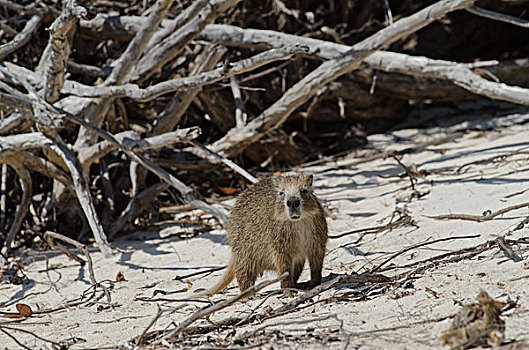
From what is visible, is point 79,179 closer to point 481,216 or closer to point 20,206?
point 20,206

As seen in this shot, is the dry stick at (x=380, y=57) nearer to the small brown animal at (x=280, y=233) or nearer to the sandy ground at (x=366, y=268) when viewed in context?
the sandy ground at (x=366, y=268)

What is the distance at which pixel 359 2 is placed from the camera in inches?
285

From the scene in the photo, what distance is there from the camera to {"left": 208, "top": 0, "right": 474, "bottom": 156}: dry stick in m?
4.99

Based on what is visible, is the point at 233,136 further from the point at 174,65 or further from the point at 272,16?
the point at 272,16

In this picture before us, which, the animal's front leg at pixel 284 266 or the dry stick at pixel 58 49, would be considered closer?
the animal's front leg at pixel 284 266

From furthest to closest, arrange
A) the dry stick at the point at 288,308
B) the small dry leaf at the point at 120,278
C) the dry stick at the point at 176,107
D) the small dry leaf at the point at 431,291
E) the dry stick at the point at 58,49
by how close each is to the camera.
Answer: the dry stick at the point at 176,107 < the small dry leaf at the point at 120,278 < the dry stick at the point at 58,49 < the dry stick at the point at 288,308 < the small dry leaf at the point at 431,291

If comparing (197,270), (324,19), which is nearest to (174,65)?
(324,19)

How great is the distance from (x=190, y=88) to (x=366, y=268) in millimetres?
1944

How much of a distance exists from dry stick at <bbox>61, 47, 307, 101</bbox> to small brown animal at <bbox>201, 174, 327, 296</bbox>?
2.83ft

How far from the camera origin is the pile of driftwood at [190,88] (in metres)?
4.77

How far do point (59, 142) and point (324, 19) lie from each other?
3.75 m

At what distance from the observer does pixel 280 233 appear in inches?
141

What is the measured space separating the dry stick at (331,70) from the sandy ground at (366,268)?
96 centimetres

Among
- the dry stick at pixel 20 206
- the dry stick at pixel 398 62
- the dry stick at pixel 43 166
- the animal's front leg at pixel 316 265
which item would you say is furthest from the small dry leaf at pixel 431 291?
→ the dry stick at pixel 20 206
